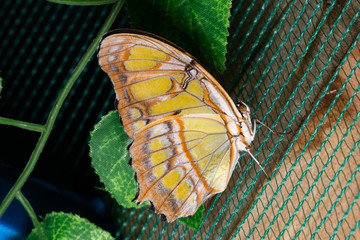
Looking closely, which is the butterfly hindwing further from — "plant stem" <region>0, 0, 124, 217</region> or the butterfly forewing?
"plant stem" <region>0, 0, 124, 217</region>

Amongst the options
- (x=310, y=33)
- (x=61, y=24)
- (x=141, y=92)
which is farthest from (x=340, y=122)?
(x=61, y=24)

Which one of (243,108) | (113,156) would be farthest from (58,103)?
(243,108)

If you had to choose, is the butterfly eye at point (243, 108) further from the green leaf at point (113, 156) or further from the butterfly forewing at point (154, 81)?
the green leaf at point (113, 156)

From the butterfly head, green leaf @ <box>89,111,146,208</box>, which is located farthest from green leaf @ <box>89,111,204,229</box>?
the butterfly head

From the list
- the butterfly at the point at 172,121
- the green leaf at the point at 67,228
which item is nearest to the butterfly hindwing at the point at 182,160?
the butterfly at the point at 172,121

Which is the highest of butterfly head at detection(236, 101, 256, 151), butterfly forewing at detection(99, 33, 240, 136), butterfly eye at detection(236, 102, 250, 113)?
butterfly forewing at detection(99, 33, 240, 136)

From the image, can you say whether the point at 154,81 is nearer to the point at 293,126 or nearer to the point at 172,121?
the point at 172,121

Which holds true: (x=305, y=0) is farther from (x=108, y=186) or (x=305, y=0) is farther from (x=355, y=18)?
(x=108, y=186)
